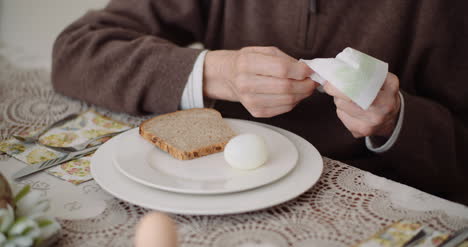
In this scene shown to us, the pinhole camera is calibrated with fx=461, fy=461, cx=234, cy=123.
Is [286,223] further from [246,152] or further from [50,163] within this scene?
[50,163]

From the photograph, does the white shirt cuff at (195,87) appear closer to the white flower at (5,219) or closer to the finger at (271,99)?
the finger at (271,99)

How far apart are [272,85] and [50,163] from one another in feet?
1.51

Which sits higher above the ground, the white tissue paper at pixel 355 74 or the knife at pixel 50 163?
the white tissue paper at pixel 355 74

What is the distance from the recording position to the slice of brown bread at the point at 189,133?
870mm

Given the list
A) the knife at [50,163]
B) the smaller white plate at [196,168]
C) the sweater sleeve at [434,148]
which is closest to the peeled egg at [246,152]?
the smaller white plate at [196,168]

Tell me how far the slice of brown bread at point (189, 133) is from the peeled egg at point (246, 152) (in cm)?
7

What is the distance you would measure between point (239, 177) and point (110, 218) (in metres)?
0.22

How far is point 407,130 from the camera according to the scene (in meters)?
1.07

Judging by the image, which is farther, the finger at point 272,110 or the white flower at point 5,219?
the finger at point 272,110

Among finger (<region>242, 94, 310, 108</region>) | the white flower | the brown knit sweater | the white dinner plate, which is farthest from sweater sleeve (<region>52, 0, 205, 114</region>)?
the white flower

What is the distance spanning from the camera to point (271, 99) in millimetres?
984

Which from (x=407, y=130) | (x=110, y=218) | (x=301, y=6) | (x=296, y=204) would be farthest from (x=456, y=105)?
A: (x=110, y=218)

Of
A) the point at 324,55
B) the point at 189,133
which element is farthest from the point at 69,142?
the point at 324,55

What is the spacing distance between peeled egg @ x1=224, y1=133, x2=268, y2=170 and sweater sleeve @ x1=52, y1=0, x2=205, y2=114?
37 cm
